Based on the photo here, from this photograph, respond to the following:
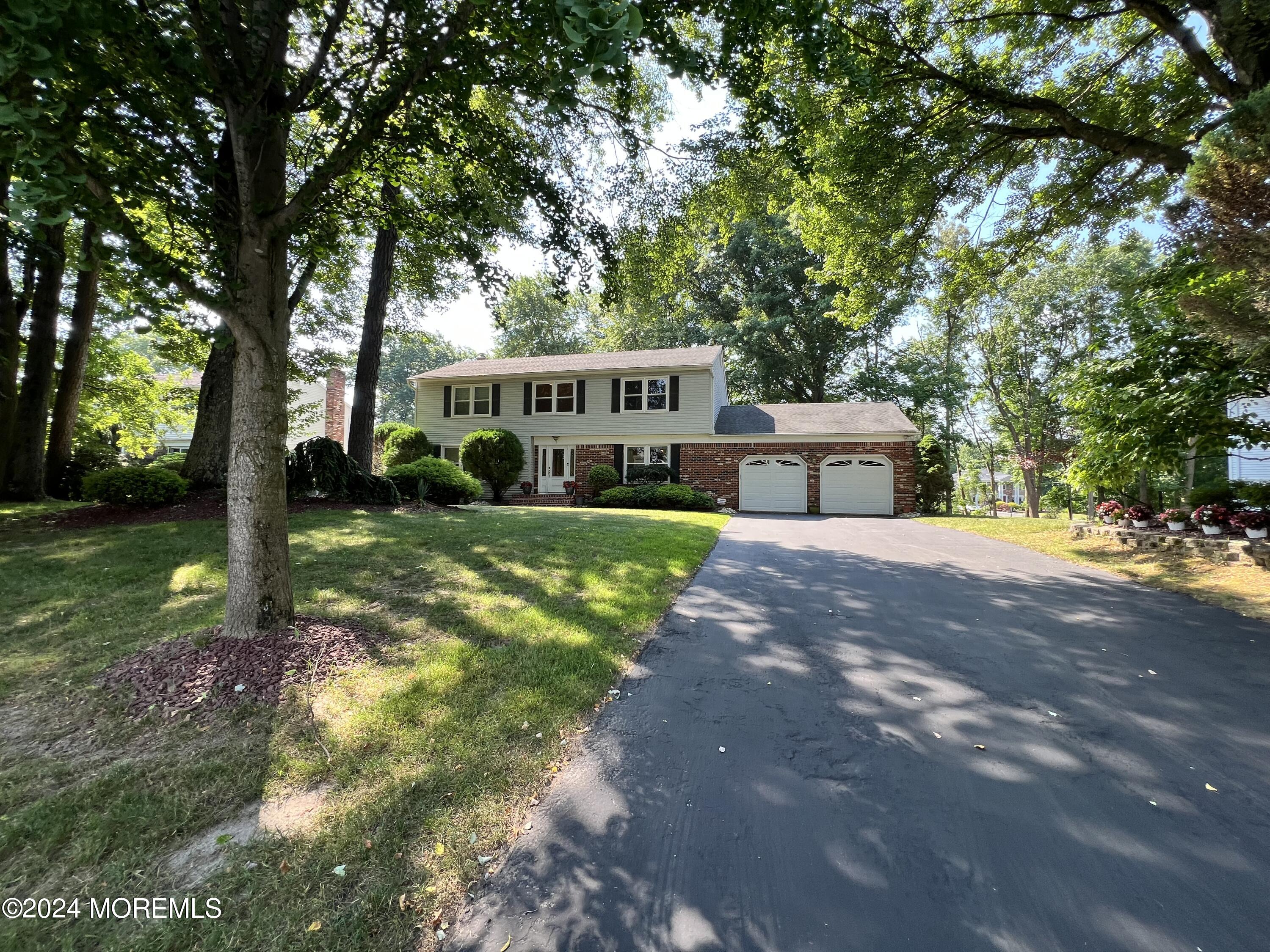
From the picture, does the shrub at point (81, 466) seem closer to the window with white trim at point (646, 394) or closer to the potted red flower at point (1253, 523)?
the window with white trim at point (646, 394)

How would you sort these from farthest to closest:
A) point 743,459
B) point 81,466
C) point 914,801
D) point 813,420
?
1. point 813,420
2. point 743,459
3. point 81,466
4. point 914,801

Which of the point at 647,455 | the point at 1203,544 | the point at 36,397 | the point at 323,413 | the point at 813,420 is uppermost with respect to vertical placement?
the point at 323,413

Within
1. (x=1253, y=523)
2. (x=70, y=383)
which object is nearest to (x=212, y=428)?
(x=70, y=383)

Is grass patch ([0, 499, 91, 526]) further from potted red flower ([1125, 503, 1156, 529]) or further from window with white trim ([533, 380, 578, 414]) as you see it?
potted red flower ([1125, 503, 1156, 529])

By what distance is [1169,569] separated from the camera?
6371 millimetres

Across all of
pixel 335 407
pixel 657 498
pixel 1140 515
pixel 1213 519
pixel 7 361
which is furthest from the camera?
pixel 335 407

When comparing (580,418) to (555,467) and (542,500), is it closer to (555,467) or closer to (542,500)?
(555,467)

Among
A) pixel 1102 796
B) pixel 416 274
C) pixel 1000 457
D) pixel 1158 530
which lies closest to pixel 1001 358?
pixel 1000 457

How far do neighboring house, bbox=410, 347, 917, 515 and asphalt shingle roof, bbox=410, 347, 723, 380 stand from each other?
0.21ft

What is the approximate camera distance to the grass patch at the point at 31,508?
745 centimetres

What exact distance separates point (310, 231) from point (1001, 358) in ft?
87.0

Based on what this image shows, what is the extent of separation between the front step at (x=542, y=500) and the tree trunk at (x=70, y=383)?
10.3m

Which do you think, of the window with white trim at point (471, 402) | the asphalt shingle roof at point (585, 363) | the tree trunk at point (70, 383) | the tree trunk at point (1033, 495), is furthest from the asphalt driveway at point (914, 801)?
the tree trunk at point (1033, 495)

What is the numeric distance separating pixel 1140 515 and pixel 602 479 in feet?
42.4
